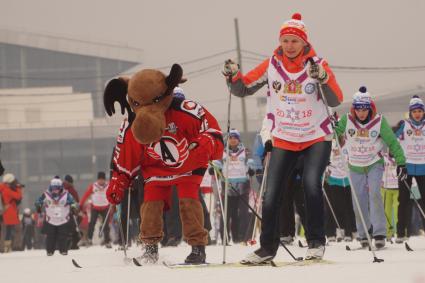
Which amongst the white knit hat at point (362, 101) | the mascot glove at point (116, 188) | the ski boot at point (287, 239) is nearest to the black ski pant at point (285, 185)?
the mascot glove at point (116, 188)

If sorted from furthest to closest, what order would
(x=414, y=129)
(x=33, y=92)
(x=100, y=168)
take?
1. (x=33, y=92)
2. (x=100, y=168)
3. (x=414, y=129)

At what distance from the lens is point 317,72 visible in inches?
314

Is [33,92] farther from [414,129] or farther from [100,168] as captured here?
[414,129]

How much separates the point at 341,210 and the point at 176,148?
763cm

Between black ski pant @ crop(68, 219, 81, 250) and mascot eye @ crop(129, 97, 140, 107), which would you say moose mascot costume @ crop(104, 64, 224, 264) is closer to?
mascot eye @ crop(129, 97, 140, 107)

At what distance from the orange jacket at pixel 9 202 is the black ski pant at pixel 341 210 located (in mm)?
9340

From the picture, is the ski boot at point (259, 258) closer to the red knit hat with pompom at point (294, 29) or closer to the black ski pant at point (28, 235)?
the red knit hat with pompom at point (294, 29)

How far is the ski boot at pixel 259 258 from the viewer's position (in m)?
8.02

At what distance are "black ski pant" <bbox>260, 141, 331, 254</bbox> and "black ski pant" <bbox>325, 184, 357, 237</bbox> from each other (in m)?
6.93

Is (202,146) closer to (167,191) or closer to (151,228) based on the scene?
(167,191)

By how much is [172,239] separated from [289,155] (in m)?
8.04

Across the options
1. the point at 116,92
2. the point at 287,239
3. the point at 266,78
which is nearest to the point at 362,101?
the point at 287,239

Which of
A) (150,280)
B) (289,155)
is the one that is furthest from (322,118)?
(150,280)

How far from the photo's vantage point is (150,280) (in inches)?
253
